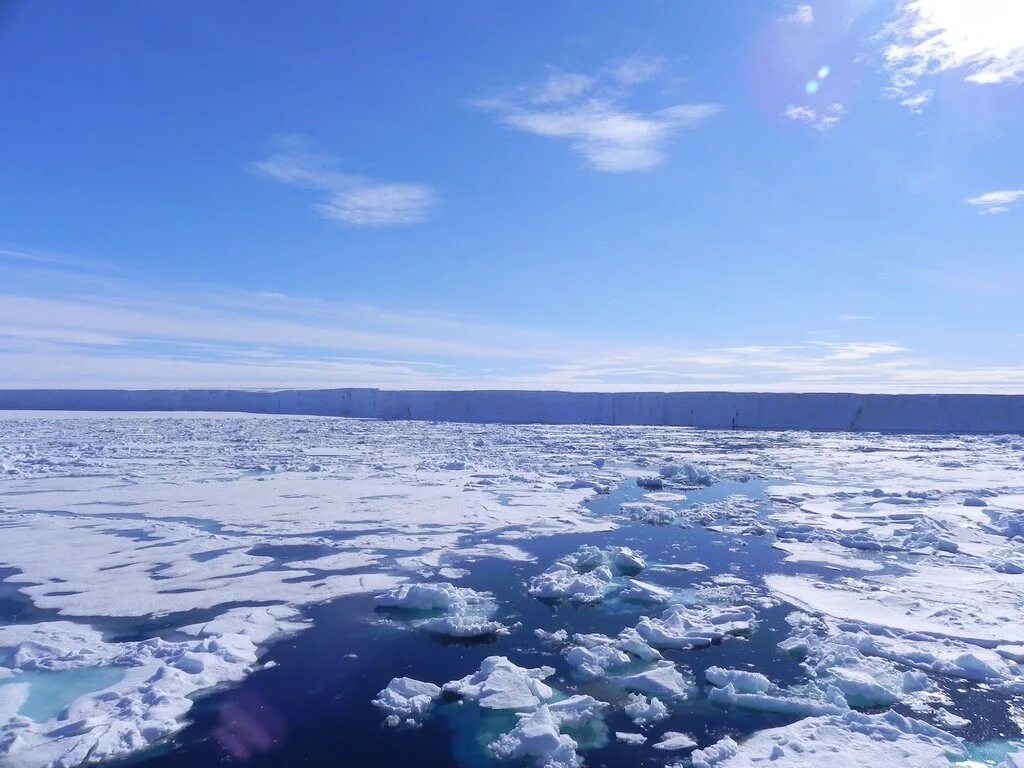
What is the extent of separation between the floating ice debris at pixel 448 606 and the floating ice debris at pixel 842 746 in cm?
152

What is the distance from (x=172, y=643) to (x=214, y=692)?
2.06 ft

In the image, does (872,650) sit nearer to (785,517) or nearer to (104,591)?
(785,517)

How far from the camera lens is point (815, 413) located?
2506cm

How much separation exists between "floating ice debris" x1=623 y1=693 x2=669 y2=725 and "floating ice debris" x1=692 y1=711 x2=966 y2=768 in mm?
290

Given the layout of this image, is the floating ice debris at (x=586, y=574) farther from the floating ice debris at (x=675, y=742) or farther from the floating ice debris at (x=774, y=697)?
the floating ice debris at (x=675, y=742)

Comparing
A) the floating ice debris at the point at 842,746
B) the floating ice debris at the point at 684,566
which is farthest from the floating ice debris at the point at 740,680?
the floating ice debris at the point at 684,566

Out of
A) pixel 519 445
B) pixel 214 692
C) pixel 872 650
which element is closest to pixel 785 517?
pixel 872 650

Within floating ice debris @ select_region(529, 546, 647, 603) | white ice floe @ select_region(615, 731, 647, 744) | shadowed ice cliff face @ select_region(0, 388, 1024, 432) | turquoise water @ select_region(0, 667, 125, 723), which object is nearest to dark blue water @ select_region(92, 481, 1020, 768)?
white ice floe @ select_region(615, 731, 647, 744)

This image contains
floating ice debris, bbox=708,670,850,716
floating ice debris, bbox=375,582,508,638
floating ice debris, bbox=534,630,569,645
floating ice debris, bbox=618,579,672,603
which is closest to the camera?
floating ice debris, bbox=708,670,850,716

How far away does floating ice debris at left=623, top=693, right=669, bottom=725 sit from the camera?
2812 mm

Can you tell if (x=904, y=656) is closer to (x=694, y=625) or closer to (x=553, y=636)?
(x=694, y=625)

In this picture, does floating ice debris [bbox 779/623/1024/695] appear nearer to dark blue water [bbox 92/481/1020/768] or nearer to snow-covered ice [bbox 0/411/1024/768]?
snow-covered ice [bbox 0/411/1024/768]

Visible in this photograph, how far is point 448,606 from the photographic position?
4.14 m

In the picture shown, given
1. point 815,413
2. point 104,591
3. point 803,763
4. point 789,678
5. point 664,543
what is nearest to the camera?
point 803,763
